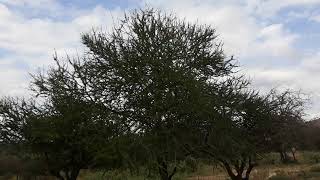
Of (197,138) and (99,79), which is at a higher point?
(99,79)

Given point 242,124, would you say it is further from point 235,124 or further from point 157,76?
point 157,76

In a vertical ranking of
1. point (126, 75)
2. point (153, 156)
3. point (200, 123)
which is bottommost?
point (153, 156)

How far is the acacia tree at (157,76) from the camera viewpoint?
16.3 metres

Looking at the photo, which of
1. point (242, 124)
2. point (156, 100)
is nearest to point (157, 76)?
point (156, 100)

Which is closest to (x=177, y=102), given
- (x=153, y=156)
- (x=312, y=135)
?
(x=153, y=156)

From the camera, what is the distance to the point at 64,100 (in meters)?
19.0

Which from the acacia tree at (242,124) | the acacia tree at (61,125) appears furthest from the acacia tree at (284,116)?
the acacia tree at (61,125)

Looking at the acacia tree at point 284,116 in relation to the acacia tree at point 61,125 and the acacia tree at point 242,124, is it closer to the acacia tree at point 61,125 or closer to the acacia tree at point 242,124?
the acacia tree at point 242,124

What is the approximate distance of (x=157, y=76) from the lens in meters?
16.3

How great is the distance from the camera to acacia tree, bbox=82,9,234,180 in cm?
1627

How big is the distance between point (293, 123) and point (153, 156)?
12.2 metres

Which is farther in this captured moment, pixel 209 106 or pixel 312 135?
pixel 312 135

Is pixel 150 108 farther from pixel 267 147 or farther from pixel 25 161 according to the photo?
pixel 25 161

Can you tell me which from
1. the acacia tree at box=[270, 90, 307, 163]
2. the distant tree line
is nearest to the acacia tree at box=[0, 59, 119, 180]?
the distant tree line
